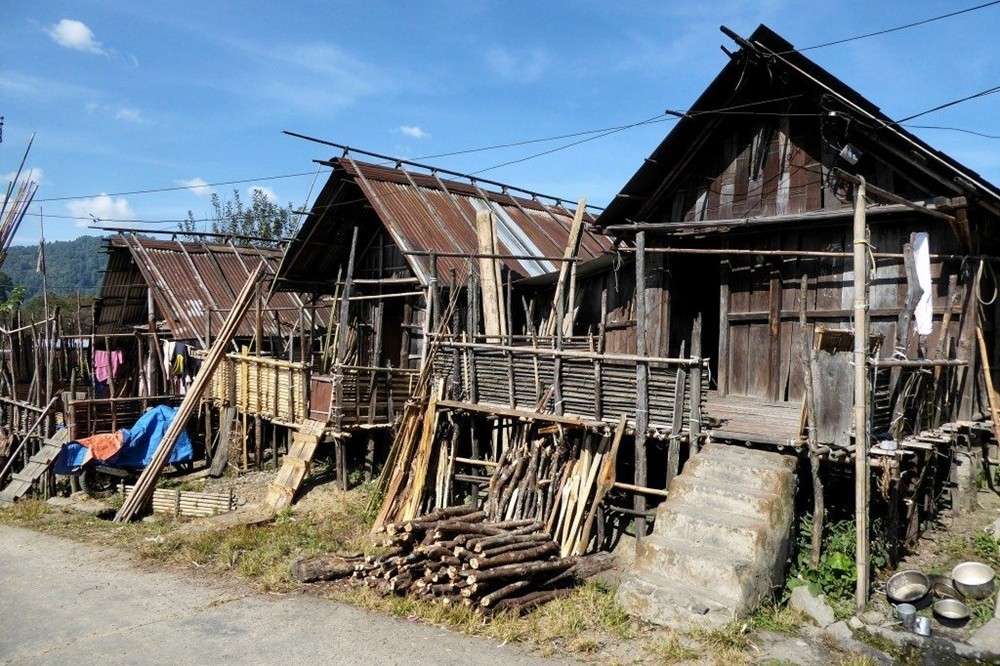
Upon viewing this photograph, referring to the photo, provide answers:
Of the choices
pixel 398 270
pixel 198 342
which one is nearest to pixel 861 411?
pixel 398 270

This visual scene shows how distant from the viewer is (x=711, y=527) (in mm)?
8180

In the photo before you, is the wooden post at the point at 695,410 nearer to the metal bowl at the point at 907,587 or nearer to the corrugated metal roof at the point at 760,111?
the metal bowl at the point at 907,587

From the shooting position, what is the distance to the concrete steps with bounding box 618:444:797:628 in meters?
7.68

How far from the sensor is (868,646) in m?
7.37

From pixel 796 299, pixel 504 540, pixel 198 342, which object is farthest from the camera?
pixel 198 342

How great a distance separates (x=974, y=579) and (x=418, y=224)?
11.4 metres

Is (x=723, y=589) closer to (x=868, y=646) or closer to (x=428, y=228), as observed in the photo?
(x=868, y=646)

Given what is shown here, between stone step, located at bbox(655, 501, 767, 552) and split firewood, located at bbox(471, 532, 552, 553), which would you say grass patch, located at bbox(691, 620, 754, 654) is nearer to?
stone step, located at bbox(655, 501, 767, 552)

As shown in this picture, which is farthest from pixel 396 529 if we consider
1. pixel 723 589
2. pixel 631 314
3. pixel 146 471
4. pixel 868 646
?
pixel 146 471

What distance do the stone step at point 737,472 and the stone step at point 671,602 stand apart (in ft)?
4.53

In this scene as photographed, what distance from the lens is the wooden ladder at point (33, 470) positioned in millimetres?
15305

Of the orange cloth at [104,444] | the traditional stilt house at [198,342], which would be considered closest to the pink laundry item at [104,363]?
the traditional stilt house at [198,342]

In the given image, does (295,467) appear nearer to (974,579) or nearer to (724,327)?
(724,327)

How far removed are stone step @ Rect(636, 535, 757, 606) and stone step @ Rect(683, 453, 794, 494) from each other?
3.07ft
